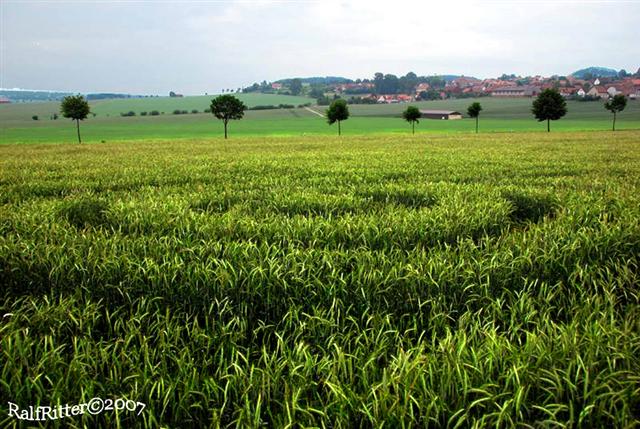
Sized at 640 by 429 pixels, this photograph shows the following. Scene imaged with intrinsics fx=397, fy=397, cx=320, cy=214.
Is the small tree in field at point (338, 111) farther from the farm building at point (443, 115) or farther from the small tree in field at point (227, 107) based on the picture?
the farm building at point (443, 115)

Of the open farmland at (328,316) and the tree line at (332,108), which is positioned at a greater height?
the tree line at (332,108)

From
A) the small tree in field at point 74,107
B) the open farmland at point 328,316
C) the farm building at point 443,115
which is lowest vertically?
the open farmland at point 328,316

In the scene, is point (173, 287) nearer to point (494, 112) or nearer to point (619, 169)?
point (619, 169)

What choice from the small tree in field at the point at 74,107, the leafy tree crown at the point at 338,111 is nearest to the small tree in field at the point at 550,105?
the leafy tree crown at the point at 338,111

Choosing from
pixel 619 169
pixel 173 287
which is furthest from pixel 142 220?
pixel 619 169

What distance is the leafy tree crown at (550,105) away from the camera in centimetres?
7681

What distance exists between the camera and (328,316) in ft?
13.8

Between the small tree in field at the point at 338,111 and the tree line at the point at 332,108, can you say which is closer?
the tree line at the point at 332,108

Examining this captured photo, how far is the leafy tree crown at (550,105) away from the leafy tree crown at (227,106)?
58243 millimetres

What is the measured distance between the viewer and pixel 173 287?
4.88 metres

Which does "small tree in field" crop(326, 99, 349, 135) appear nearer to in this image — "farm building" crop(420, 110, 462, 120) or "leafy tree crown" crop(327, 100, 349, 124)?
"leafy tree crown" crop(327, 100, 349, 124)

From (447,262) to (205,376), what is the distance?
3491mm

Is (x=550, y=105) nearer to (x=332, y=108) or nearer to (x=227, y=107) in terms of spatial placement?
(x=332, y=108)

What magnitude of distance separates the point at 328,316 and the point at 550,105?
88.5 metres
